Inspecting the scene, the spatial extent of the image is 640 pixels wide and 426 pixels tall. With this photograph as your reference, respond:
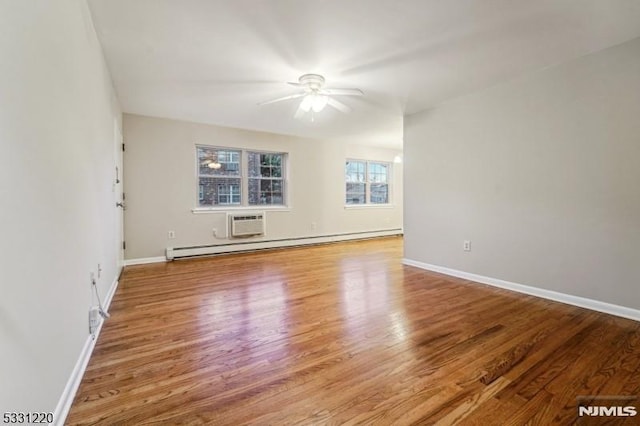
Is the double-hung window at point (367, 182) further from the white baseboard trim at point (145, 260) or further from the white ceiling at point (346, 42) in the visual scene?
the white baseboard trim at point (145, 260)

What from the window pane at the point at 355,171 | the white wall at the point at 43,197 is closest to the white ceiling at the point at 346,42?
the white wall at the point at 43,197

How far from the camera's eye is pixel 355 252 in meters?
5.69

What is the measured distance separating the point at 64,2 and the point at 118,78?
1.90 meters

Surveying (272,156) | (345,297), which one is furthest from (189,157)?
(345,297)

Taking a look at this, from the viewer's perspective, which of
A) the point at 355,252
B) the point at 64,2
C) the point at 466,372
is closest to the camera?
the point at 64,2

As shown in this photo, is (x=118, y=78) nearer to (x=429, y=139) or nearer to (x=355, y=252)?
(x=429, y=139)

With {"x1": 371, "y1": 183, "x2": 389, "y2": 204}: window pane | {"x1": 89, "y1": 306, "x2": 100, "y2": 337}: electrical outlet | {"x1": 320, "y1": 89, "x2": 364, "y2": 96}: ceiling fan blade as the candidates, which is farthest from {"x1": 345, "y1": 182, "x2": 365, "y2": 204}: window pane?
{"x1": 89, "y1": 306, "x2": 100, "y2": 337}: electrical outlet

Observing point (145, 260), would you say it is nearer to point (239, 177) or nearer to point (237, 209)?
point (237, 209)

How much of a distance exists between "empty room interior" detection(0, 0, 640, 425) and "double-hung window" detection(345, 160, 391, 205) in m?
2.19

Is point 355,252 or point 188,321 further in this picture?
point 355,252

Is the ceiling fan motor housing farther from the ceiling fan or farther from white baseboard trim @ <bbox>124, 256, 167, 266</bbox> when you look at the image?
white baseboard trim @ <bbox>124, 256, 167, 266</bbox>

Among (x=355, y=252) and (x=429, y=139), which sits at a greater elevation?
(x=429, y=139)

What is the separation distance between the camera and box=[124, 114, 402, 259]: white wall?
4.71m

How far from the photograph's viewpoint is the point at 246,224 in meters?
5.59
